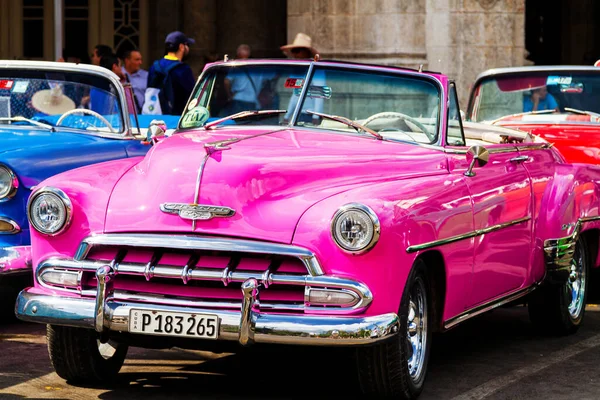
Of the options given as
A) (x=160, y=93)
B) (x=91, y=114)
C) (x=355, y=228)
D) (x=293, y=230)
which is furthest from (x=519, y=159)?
(x=160, y=93)

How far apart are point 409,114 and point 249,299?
194 cm

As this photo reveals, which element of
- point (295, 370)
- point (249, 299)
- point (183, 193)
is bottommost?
point (295, 370)

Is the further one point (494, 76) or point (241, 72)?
point (494, 76)

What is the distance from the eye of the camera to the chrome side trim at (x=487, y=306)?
21.0 feet

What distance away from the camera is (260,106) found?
23.5 ft

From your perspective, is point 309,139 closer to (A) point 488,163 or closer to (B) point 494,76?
(A) point 488,163

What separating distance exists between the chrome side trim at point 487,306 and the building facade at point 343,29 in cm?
843

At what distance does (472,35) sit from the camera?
614 inches

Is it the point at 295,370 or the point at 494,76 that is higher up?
the point at 494,76

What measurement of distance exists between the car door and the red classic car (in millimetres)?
3226

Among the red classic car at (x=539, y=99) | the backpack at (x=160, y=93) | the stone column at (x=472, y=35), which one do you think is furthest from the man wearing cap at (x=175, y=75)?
the stone column at (x=472, y=35)

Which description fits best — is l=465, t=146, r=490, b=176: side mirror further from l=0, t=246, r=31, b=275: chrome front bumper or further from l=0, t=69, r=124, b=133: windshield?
l=0, t=69, r=124, b=133: windshield

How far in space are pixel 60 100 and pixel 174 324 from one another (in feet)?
12.5

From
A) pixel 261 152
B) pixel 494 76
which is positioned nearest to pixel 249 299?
pixel 261 152
